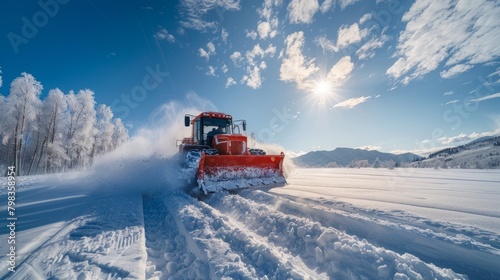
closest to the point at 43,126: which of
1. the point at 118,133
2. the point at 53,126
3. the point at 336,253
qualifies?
the point at 53,126

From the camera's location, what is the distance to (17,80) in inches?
797

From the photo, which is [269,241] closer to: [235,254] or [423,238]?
[235,254]

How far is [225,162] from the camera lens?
7254 mm

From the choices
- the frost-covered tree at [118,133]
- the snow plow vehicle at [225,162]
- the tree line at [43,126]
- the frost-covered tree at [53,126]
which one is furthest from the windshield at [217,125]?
the frost-covered tree at [118,133]

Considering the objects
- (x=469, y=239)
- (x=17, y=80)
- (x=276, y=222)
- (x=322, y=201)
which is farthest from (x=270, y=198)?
(x=17, y=80)

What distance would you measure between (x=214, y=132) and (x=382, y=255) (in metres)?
8.26

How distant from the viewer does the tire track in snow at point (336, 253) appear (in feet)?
6.34

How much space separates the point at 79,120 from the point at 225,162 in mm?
30100

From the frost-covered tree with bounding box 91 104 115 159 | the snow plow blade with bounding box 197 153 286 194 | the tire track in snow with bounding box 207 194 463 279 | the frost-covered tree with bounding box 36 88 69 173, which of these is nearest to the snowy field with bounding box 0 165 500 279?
the tire track in snow with bounding box 207 194 463 279

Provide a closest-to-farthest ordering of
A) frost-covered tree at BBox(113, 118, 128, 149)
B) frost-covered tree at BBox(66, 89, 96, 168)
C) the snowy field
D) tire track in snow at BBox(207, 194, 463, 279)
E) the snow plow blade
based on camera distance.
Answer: tire track in snow at BBox(207, 194, 463, 279), the snowy field, the snow plow blade, frost-covered tree at BBox(66, 89, 96, 168), frost-covered tree at BBox(113, 118, 128, 149)

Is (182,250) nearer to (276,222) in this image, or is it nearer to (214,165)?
(276,222)

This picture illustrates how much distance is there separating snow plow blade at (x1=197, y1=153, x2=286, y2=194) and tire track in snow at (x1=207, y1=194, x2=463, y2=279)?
3.08 metres

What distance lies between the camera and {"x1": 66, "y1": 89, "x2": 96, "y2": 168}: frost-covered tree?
2682 cm

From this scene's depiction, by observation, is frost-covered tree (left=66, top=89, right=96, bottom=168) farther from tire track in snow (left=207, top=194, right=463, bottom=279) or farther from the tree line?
tire track in snow (left=207, top=194, right=463, bottom=279)
